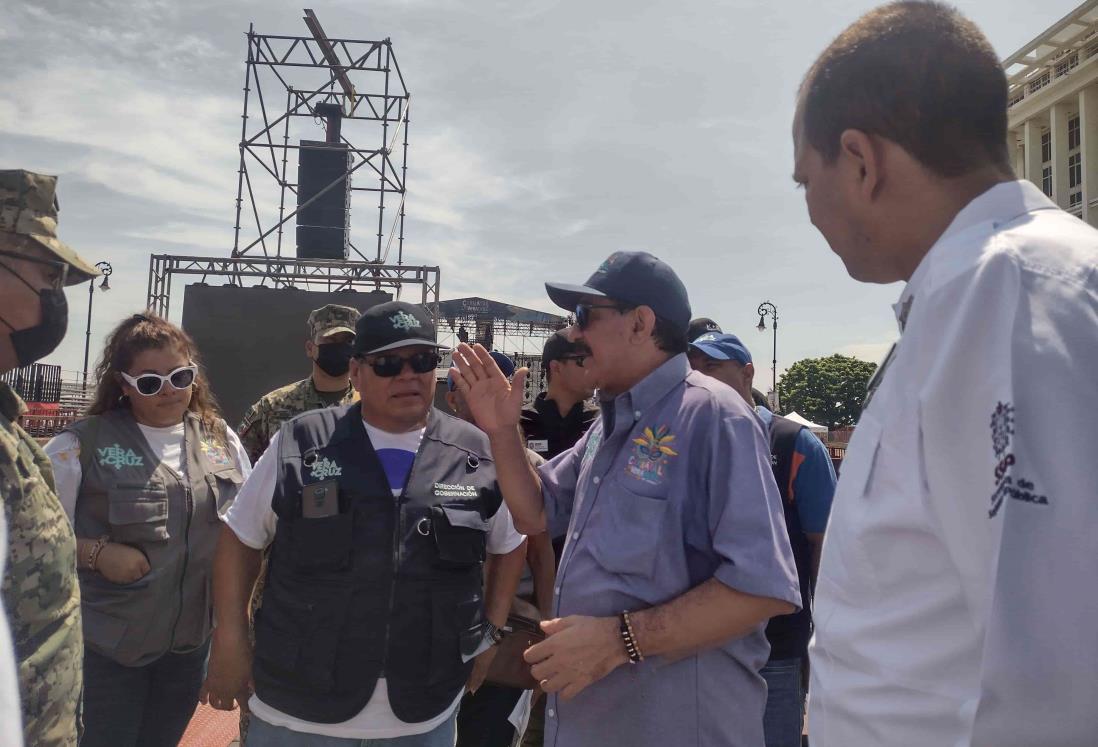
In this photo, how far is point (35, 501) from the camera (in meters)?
1.54

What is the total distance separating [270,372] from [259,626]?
945cm

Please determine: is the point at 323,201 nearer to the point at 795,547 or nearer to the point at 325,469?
the point at 325,469

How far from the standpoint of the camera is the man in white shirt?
789 millimetres

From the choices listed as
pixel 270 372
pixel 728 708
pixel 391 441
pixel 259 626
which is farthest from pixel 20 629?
pixel 270 372

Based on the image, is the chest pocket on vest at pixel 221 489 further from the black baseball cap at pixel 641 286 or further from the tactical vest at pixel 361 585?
the black baseball cap at pixel 641 286

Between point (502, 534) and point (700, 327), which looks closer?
point (502, 534)

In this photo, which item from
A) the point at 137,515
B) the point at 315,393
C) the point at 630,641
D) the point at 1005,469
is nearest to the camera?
the point at 1005,469

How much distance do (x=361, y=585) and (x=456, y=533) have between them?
1.13ft

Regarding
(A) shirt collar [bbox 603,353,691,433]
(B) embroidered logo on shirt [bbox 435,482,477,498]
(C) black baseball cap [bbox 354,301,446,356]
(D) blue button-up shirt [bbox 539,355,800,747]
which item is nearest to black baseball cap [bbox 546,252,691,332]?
(A) shirt collar [bbox 603,353,691,433]

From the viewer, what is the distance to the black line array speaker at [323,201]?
12.8 m

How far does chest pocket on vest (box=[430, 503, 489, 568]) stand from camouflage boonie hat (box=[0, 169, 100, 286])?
4.17ft

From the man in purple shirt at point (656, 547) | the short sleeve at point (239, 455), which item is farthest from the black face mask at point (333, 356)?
the man in purple shirt at point (656, 547)

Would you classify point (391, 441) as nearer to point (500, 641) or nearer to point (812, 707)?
point (500, 641)

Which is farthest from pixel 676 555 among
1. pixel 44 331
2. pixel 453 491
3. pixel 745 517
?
pixel 44 331
